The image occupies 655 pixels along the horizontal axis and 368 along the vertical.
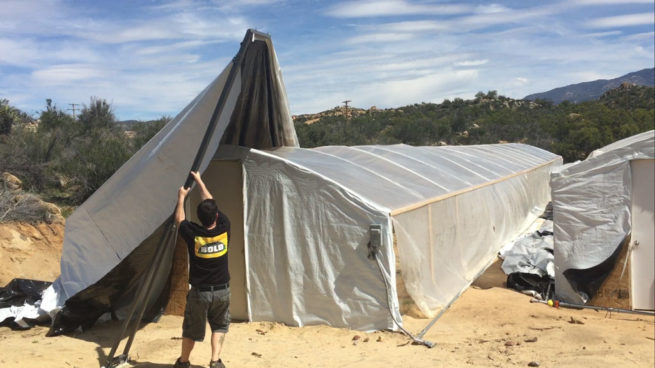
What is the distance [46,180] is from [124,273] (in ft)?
32.4

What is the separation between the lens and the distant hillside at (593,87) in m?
133

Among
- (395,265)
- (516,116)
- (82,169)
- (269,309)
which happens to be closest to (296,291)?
(269,309)

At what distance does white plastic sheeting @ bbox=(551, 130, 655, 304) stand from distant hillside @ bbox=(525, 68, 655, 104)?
130 m

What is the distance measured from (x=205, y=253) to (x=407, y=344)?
8.75 ft

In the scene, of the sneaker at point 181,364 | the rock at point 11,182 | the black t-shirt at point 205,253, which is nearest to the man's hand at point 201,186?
the black t-shirt at point 205,253

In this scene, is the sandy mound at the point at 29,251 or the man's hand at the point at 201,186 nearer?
the man's hand at the point at 201,186

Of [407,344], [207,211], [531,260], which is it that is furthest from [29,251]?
[531,260]

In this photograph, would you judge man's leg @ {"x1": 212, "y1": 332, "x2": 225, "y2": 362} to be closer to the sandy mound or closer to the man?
the man

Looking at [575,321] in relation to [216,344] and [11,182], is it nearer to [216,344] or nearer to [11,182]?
[216,344]

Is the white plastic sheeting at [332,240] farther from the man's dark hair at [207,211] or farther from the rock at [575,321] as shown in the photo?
the man's dark hair at [207,211]

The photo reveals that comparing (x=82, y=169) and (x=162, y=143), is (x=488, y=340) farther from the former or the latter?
(x=82, y=169)

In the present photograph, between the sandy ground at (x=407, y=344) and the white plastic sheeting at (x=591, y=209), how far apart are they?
0.73 m

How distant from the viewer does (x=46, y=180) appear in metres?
15.0

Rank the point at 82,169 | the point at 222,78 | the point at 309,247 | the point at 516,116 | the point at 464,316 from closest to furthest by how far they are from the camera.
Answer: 1. the point at 222,78
2. the point at 309,247
3. the point at 464,316
4. the point at 82,169
5. the point at 516,116
